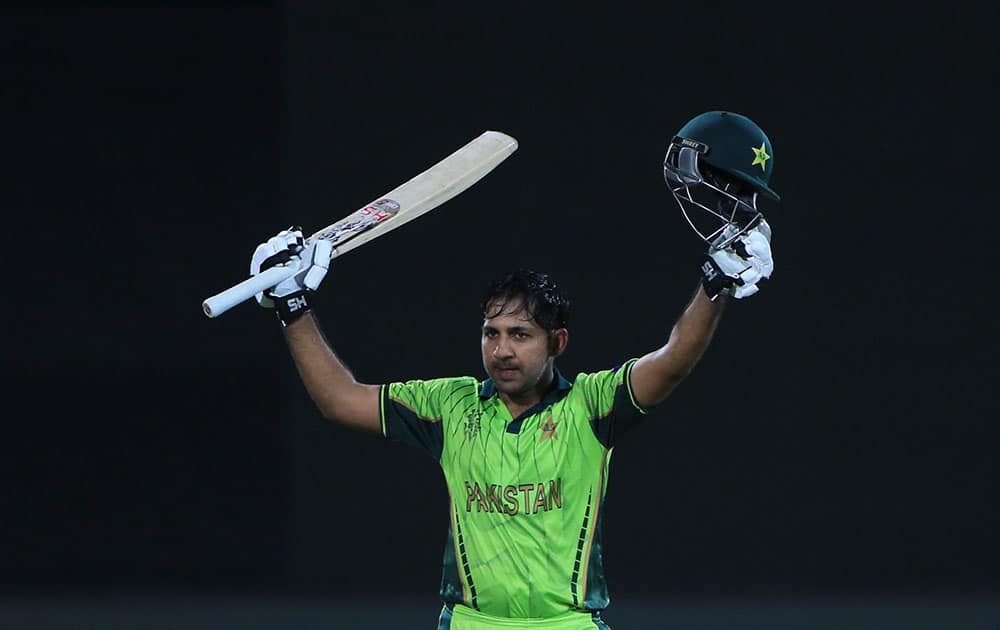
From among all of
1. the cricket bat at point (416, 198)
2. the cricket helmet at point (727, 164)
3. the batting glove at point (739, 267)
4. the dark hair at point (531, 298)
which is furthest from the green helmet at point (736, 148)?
the cricket bat at point (416, 198)

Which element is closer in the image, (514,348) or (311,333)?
(514,348)

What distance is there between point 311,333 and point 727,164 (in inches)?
32.2

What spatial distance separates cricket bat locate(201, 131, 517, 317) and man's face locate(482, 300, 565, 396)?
14.4 inches

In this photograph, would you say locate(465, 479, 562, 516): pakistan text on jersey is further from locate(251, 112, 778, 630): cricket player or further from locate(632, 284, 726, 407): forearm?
locate(632, 284, 726, 407): forearm

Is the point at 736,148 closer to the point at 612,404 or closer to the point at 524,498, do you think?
the point at 612,404

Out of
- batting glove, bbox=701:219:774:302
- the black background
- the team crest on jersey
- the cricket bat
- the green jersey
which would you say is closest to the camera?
batting glove, bbox=701:219:774:302

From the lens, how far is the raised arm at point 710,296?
7.82 ft

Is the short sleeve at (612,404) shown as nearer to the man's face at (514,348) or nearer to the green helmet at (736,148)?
the man's face at (514,348)

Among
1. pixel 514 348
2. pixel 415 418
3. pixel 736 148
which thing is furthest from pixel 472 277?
pixel 736 148

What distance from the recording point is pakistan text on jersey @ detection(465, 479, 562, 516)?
8.25 feet

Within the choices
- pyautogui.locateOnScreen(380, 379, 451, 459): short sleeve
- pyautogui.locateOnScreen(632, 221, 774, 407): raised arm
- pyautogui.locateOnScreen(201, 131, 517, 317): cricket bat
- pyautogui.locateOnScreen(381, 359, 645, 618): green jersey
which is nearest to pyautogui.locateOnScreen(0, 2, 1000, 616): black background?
pyautogui.locateOnScreen(201, 131, 517, 317): cricket bat

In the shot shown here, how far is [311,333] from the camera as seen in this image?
2.66 meters

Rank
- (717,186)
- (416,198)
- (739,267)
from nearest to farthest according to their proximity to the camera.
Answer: (739,267) → (717,186) → (416,198)

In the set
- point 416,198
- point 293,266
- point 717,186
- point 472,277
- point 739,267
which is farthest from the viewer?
point 472,277
